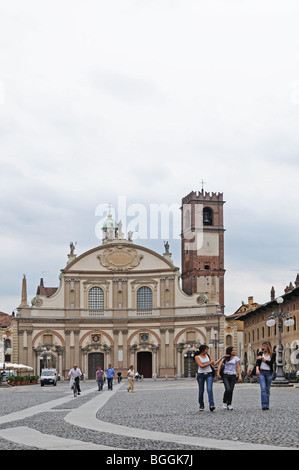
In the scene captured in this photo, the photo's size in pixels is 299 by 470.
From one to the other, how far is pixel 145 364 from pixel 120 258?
38.1 ft

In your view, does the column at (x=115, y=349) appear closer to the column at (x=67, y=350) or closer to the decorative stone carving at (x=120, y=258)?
the column at (x=67, y=350)

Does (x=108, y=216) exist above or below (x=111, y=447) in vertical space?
above

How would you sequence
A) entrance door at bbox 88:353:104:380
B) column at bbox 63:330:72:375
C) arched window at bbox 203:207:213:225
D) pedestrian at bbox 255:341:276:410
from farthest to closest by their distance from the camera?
arched window at bbox 203:207:213:225 → entrance door at bbox 88:353:104:380 → column at bbox 63:330:72:375 → pedestrian at bbox 255:341:276:410

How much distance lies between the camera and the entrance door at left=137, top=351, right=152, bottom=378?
254 ft

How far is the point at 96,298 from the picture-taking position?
260ft

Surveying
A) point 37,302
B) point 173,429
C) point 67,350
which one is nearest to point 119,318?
point 67,350

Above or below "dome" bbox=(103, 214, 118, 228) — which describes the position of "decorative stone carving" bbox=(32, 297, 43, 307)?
below

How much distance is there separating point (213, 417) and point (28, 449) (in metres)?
6.30

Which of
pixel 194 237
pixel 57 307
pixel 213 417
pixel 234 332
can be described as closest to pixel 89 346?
pixel 57 307

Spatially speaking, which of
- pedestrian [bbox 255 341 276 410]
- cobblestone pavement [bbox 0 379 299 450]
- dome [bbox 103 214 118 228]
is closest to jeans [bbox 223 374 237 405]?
cobblestone pavement [bbox 0 379 299 450]

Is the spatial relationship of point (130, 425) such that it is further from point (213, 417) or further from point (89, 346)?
point (89, 346)

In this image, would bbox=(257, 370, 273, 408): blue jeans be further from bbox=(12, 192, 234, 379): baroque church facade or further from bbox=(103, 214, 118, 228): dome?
bbox=(103, 214, 118, 228): dome

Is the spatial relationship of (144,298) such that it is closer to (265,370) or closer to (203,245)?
(203,245)
